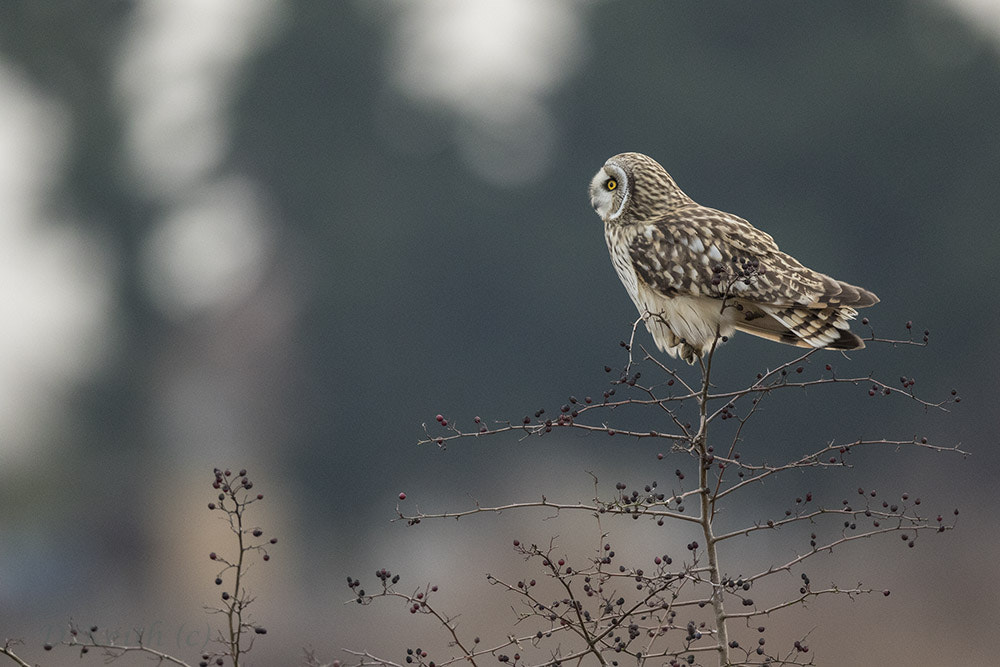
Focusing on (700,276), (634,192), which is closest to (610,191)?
(634,192)

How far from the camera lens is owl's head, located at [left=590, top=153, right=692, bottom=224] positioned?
2801mm

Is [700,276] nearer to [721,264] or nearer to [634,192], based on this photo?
[721,264]

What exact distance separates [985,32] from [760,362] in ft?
13.8

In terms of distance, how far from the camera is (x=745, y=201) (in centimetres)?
1185

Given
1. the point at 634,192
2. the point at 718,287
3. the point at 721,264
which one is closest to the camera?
the point at 718,287

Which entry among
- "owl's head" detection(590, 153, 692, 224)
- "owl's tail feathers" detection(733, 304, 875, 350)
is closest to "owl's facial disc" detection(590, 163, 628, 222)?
"owl's head" detection(590, 153, 692, 224)

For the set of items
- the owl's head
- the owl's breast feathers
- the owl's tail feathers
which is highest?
the owl's head

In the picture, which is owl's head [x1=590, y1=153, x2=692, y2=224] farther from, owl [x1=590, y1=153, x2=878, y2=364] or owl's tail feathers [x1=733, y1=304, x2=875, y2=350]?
owl's tail feathers [x1=733, y1=304, x2=875, y2=350]

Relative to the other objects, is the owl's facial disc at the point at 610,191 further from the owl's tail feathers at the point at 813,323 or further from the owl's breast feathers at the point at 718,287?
the owl's tail feathers at the point at 813,323

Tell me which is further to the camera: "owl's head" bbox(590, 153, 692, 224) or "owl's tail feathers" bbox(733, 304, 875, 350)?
"owl's head" bbox(590, 153, 692, 224)

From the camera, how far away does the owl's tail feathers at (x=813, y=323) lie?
2348 millimetres

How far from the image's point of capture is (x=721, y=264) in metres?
2.51

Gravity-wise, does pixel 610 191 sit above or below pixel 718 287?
above

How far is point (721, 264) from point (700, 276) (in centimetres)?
5
